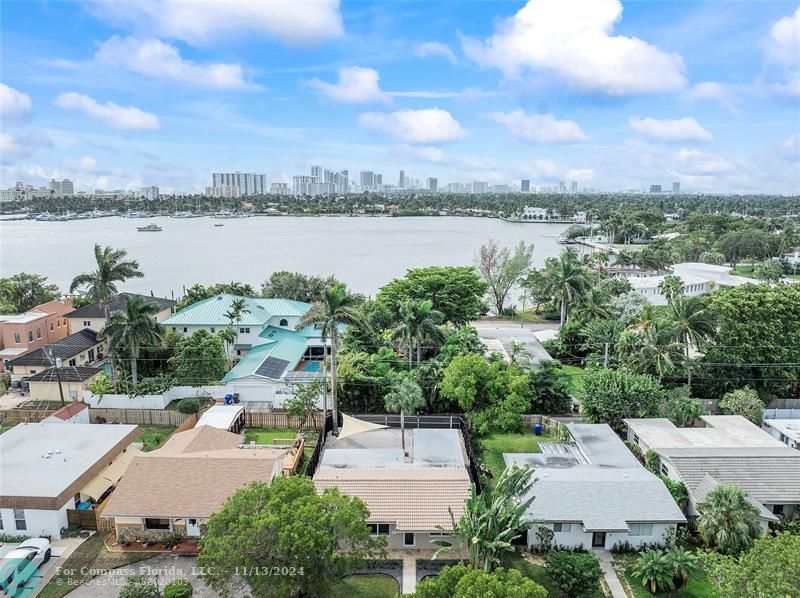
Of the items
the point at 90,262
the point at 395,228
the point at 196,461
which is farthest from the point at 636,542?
the point at 395,228

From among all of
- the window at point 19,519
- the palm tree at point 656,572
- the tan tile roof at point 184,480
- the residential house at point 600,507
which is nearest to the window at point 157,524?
the tan tile roof at point 184,480

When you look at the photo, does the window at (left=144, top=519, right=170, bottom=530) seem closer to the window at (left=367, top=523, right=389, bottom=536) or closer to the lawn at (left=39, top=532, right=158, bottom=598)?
the lawn at (left=39, top=532, right=158, bottom=598)

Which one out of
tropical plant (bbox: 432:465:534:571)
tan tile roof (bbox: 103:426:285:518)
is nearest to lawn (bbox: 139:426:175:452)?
tan tile roof (bbox: 103:426:285:518)

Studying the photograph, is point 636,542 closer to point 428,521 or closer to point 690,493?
point 690,493

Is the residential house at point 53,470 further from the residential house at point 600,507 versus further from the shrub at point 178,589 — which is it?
the residential house at point 600,507

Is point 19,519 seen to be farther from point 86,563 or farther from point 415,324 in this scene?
point 415,324
